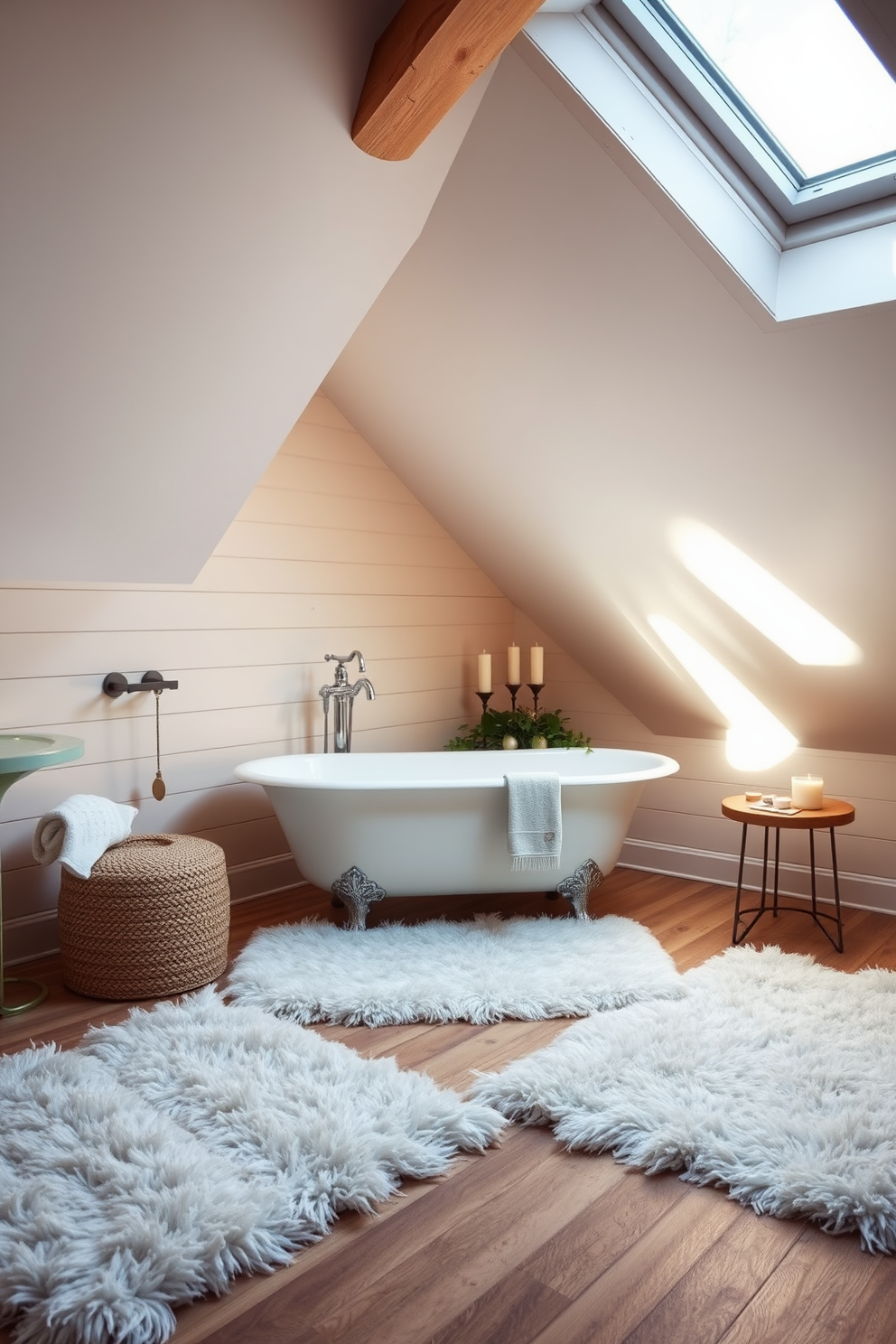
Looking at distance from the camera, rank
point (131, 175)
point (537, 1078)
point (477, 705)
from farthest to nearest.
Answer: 1. point (477, 705)
2. point (537, 1078)
3. point (131, 175)

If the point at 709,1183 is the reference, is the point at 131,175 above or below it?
above

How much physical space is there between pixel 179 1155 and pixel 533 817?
1661 mm

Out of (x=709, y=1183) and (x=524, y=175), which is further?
(x=524, y=175)

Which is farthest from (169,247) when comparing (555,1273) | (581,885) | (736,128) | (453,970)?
(581,885)

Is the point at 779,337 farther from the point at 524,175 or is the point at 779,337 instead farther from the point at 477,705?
the point at 477,705

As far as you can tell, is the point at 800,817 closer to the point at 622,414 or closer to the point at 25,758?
the point at 622,414

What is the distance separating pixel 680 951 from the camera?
130 inches

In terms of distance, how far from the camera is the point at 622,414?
310 centimetres

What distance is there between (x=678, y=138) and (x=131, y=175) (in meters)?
1.32

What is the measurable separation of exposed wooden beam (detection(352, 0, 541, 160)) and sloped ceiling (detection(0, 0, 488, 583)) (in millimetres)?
70

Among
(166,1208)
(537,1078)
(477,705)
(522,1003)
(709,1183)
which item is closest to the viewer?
(166,1208)

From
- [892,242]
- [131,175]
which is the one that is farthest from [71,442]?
[892,242]

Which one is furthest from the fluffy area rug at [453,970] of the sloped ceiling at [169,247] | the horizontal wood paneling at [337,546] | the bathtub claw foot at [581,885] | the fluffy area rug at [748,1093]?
the horizontal wood paneling at [337,546]

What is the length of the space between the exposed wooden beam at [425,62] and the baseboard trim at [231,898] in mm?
2468
